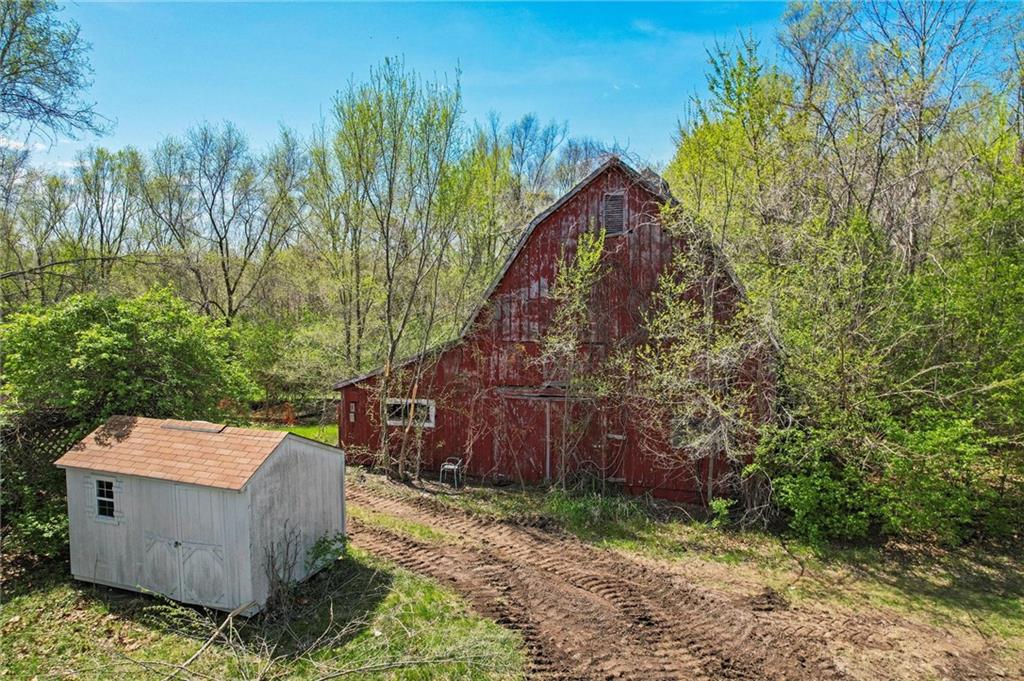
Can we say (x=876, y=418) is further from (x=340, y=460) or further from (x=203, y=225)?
(x=203, y=225)

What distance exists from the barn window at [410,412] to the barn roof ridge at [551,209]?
97 cm

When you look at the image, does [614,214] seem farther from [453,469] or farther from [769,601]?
[769,601]

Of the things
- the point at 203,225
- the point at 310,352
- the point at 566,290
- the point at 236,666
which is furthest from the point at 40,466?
the point at 203,225

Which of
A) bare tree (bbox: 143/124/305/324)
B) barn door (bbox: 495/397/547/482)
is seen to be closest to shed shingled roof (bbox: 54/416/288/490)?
barn door (bbox: 495/397/547/482)

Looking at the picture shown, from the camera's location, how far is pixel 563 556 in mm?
9352

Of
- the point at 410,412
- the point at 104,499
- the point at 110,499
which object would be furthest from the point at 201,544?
the point at 410,412

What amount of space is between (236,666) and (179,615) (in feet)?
5.87

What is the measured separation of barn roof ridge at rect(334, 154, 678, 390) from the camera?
1222 centimetres

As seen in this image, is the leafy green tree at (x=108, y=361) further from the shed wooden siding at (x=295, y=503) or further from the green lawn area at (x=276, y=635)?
the shed wooden siding at (x=295, y=503)

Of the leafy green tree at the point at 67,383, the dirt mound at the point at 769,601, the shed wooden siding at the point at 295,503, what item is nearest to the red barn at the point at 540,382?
the dirt mound at the point at 769,601

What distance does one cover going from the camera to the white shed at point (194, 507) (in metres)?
7.31

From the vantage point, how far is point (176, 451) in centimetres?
802

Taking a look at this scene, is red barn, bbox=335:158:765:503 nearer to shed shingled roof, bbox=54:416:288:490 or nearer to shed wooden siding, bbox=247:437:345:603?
shed wooden siding, bbox=247:437:345:603

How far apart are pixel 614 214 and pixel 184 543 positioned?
412 inches
